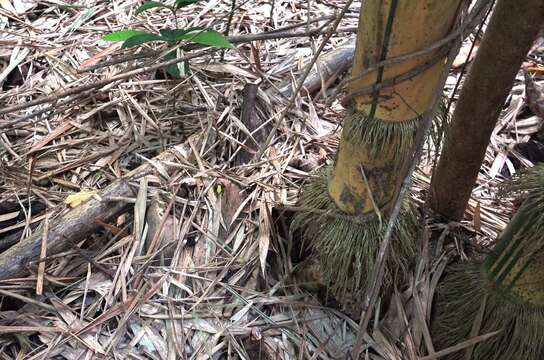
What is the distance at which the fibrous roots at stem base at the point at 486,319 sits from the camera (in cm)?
92

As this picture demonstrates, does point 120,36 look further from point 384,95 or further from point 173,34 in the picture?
point 384,95

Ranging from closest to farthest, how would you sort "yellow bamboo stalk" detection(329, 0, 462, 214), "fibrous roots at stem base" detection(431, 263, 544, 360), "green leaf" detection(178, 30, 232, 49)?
"yellow bamboo stalk" detection(329, 0, 462, 214)
"fibrous roots at stem base" detection(431, 263, 544, 360)
"green leaf" detection(178, 30, 232, 49)

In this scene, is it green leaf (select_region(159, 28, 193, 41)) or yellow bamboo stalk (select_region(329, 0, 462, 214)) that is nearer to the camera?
yellow bamboo stalk (select_region(329, 0, 462, 214))

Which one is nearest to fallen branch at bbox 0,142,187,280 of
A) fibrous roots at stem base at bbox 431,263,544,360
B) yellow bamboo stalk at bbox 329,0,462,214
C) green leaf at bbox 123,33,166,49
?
green leaf at bbox 123,33,166,49

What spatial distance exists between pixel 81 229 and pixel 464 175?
0.78 m

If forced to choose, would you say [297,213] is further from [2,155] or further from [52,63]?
[52,63]

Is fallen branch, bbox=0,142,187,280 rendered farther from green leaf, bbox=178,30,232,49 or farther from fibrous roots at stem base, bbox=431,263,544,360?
fibrous roots at stem base, bbox=431,263,544,360

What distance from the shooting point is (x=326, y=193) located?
1.05 m

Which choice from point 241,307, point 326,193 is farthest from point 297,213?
point 241,307

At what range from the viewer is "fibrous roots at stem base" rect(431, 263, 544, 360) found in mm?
920

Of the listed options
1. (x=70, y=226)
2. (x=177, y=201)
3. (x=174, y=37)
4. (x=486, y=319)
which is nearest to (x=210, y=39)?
(x=174, y=37)

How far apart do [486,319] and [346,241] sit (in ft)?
0.91

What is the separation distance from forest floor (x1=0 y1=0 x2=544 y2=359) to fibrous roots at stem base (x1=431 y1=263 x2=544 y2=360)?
0.05 metres

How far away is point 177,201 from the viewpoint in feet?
4.01
